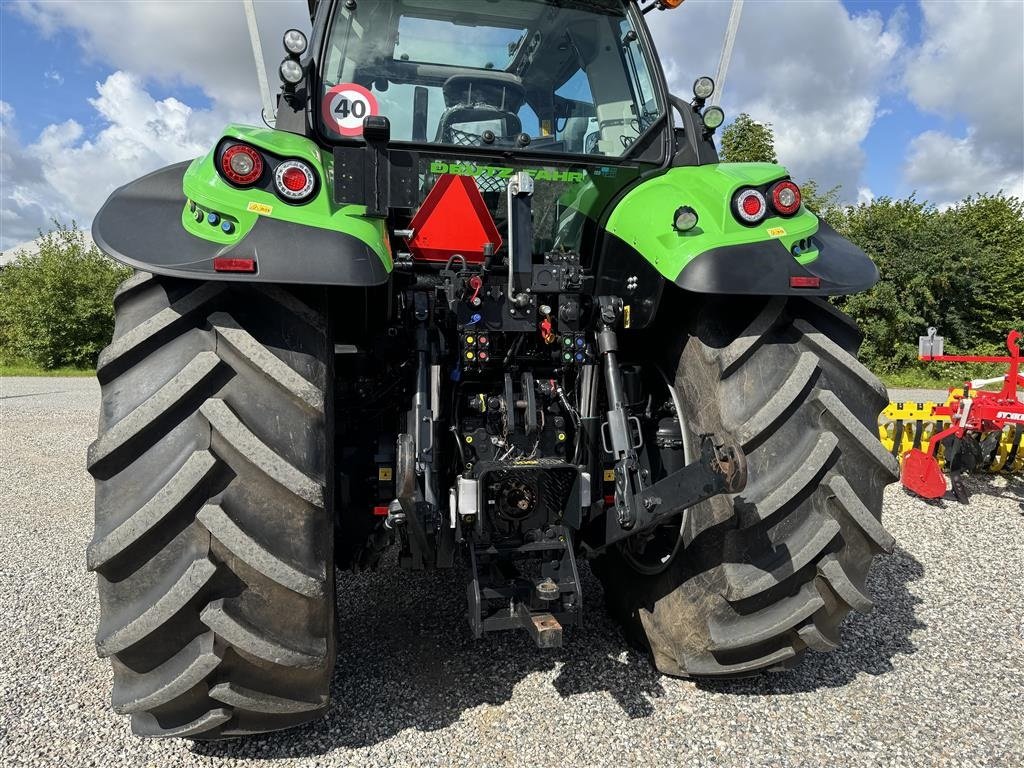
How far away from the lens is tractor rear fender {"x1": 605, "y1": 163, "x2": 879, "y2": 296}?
2.21 meters

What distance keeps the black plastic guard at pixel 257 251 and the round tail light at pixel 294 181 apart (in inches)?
3.9

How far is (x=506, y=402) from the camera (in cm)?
243

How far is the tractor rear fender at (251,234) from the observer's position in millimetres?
1918

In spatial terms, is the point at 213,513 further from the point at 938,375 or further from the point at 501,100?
the point at 938,375

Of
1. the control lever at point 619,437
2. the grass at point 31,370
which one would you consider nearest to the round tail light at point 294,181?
the control lever at point 619,437

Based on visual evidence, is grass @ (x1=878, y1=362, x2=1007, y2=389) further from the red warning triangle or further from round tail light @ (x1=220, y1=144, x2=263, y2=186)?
round tail light @ (x1=220, y1=144, x2=263, y2=186)

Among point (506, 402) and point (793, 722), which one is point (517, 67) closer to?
point (506, 402)

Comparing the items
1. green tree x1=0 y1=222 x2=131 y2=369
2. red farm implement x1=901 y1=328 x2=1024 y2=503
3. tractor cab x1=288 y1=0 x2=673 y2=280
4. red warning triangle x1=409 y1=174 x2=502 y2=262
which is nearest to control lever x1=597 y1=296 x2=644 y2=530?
tractor cab x1=288 y1=0 x2=673 y2=280

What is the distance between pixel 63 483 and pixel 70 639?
406 centimetres

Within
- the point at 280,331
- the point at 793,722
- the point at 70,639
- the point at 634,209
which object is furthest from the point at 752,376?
the point at 70,639

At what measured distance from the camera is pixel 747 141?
2091 cm

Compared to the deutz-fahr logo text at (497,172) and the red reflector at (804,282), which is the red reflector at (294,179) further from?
the red reflector at (804,282)

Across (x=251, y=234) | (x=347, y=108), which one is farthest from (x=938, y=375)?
(x=251, y=234)

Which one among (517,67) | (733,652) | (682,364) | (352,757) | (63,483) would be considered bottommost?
(63,483)
